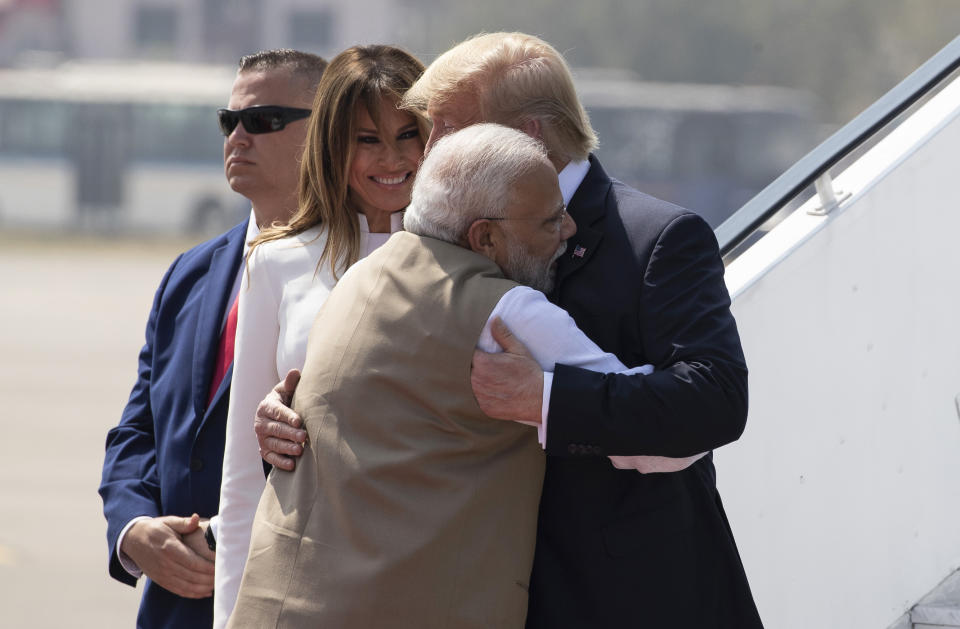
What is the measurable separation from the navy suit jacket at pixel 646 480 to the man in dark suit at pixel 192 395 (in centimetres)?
78

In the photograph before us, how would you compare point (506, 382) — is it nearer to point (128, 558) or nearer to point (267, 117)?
point (128, 558)

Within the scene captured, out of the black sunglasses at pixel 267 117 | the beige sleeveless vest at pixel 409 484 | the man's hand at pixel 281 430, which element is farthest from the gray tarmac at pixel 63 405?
the beige sleeveless vest at pixel 409 484

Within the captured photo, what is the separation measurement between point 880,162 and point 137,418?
1.72 metres

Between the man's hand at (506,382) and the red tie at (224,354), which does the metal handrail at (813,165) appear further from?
the man's hand at (506,382)

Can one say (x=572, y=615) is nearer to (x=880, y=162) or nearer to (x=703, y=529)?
(x=703, y=529)

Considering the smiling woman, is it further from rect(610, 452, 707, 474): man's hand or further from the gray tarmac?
the gray tarmac

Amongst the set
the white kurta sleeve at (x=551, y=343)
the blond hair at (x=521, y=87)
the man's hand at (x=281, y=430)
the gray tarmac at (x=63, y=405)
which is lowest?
the gray tarmac at (x=63, y=405)

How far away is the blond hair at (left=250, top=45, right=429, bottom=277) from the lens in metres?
2.21

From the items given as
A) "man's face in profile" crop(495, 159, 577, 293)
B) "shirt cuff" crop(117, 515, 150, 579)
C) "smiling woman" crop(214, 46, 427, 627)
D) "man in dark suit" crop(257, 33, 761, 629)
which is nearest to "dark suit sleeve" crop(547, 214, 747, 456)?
"man in dark suit" crop(257, 33, 761, 629)

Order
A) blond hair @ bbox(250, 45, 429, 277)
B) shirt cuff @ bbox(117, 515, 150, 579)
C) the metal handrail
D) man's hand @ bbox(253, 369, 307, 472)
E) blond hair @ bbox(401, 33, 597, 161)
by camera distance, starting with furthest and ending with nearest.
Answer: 1. the metal handrail
2. shirt cuff @ bbox(117, 515, 150, 579)
3. blond hair @ bbox(250, 45, 429, 277)
4. blond hair @ bbox(401, 33, 597, 161)
5. man's hand @ bbox(253, 369, 307, 472)

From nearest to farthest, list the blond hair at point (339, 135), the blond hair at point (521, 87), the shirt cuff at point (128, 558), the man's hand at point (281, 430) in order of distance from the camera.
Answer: the man's hand at point (281, 430) < the blond hair at point (521, 87) < the blond hair at point (339, 135) < the shirt cuff at point (128, 558)

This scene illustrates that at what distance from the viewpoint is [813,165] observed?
2.65 meters

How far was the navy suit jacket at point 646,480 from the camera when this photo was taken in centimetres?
168

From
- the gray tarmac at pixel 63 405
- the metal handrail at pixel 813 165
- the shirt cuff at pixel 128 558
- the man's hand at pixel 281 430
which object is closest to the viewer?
the man's hand at pixel 281 430
